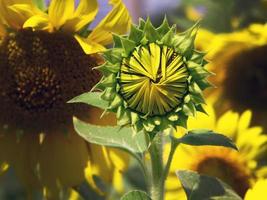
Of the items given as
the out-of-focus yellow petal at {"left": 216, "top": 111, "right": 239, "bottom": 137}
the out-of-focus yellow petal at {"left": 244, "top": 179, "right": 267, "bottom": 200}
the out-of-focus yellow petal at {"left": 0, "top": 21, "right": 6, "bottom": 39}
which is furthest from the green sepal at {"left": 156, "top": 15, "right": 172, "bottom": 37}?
the out-of-focus yellow petal at {"left": 216, "top": 111, "right": 239, "bottom": 137}

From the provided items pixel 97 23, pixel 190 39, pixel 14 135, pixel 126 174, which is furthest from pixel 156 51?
pixel 126 174

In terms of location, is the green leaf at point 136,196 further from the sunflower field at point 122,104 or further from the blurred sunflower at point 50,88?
the blurred sunflower at point 50,88

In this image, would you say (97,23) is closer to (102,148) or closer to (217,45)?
(102,148)

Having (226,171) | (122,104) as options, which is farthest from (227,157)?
(122,104)

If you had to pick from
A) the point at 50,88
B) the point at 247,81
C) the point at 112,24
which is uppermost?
the point at 112,24

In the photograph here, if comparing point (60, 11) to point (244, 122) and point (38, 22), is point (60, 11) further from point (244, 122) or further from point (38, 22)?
point (244, 122)

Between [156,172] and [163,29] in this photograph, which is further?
[156,172]

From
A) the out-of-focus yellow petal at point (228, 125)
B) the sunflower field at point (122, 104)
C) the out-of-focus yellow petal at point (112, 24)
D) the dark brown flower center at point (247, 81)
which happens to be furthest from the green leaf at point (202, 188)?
the dark brown flower center at point (247, 81)
